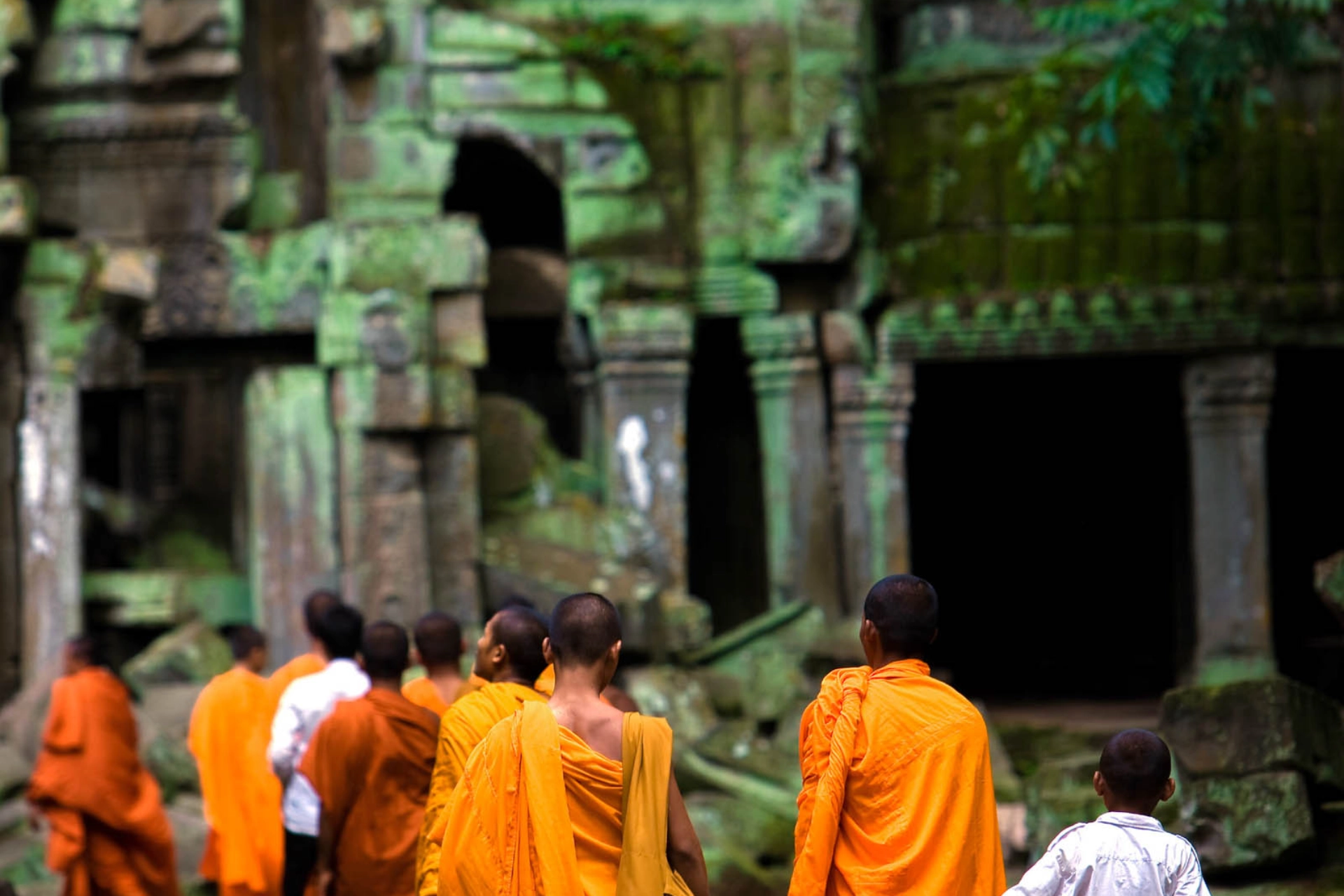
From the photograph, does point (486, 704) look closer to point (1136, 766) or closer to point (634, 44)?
point (1136, 766)

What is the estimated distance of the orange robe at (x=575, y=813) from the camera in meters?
4.08

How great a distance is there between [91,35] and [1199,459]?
810cm

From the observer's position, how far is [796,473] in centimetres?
1329

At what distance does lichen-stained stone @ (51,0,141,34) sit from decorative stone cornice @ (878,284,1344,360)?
224 inches

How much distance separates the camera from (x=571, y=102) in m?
12.9

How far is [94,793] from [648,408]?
227 inches

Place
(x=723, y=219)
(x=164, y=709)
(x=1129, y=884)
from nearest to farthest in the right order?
(x=1129, y=884) < (x=164, y=709) < (x=723, y=219)

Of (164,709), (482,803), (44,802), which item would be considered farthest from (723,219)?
(482,803)

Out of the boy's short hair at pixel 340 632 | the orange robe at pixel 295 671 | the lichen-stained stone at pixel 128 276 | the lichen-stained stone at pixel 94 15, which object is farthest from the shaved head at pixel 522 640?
the lichen-stained stone at pixel 94 15

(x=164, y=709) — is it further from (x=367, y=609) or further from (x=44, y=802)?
(x=44, y=802)

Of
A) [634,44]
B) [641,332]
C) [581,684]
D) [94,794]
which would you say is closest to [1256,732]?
[581,684]

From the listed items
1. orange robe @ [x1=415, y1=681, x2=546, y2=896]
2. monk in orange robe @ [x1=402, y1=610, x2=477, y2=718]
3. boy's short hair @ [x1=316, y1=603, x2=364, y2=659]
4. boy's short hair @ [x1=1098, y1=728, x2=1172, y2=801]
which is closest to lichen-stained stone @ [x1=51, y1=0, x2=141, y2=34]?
boy's short hair @ [x1=316, y1=603, x2=364, y2=659]

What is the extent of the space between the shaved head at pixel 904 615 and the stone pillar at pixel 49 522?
882cm

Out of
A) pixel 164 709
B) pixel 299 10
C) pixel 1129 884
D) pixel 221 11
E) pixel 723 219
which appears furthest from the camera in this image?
pixel 299 10
